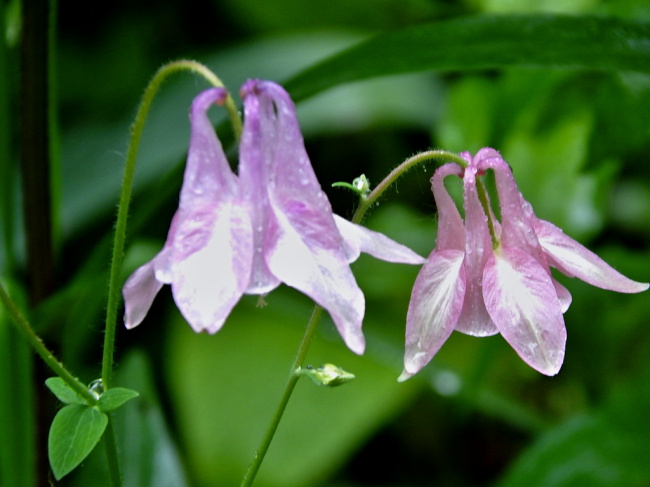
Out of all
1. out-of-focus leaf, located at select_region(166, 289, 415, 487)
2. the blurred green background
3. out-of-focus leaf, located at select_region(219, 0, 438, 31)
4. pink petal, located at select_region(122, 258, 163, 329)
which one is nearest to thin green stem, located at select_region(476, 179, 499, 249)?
pink petal, located at select_region(122, 258, 163, 329)

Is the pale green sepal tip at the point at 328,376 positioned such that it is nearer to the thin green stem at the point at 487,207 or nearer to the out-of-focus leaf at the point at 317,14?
the thin green stem at the point at 487,207

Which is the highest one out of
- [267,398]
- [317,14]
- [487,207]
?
[487,207]

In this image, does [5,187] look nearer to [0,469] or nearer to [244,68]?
[0,469]

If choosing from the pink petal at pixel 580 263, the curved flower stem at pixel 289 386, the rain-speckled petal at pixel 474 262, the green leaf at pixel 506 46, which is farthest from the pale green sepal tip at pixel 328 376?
the green leaf at pixel 506 46

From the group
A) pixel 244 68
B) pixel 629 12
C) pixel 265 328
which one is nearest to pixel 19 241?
pixel 265 328

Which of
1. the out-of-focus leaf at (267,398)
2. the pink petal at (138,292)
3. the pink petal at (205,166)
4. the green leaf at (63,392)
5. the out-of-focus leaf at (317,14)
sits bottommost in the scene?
the out-of-focus leaf at (267,398)

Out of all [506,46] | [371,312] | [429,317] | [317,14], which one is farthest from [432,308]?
[317,14]

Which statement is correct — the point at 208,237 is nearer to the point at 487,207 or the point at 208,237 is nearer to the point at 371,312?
the point at 487,207

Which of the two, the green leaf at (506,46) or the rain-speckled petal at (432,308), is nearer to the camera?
the rain-speckled petal at (432,308)
